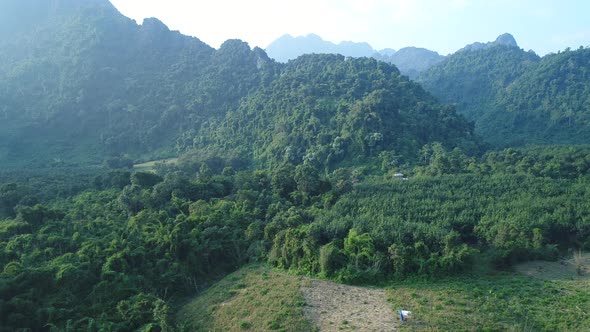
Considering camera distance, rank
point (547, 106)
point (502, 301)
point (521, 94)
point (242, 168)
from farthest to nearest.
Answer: point (521, 94)
point (547, 106)
point (242, 168)
point (502, 301)

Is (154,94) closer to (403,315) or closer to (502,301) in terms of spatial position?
(403,315)

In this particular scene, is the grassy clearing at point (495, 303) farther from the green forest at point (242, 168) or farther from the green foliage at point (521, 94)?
the green foliage at point (521, 94)

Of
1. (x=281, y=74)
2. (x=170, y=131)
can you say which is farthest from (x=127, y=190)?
(x=281, y=74)

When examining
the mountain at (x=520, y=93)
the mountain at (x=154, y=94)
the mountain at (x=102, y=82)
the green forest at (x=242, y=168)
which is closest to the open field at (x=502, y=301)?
the green forest at (x=242, y=168)

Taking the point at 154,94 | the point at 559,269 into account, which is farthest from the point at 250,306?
the point at 154,94

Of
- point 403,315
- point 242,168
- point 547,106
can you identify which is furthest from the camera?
point 547,106

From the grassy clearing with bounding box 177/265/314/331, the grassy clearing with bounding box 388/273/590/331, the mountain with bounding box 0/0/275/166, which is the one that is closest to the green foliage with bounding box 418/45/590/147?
the mountain with bounding box 0/0/275/166
